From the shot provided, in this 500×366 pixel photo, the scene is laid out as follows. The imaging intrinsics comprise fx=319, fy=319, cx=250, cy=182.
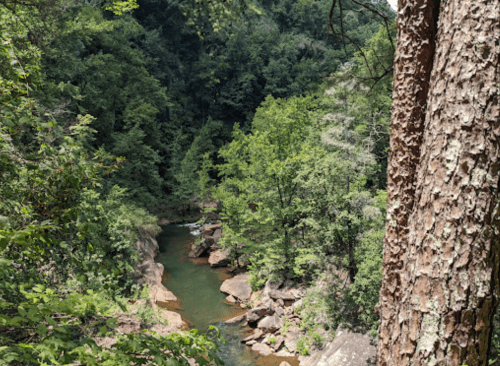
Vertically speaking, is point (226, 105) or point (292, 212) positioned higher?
point (226, 105)

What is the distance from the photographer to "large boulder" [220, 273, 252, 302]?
13376 mm

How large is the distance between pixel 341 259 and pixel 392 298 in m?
8.24

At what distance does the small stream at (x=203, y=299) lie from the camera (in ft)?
31.8

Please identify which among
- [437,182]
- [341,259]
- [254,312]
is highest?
[437,182]

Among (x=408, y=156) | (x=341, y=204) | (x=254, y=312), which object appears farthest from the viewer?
(x=254, y=312)

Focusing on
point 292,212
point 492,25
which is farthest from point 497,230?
point 292,212

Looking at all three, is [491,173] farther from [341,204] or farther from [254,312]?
[254,312]

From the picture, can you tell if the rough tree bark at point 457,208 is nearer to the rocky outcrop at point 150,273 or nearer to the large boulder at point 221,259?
the rocky outcrop at point 150,273

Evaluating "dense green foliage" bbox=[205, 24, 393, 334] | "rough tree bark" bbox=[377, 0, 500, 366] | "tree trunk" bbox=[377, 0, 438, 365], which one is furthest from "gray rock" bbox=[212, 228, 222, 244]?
"rough tree bark" bbox=[377, 0, 500, 366]

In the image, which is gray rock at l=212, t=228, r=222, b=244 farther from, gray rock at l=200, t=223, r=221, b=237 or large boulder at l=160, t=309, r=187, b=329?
large boulder at l=160, t=309, r=187, b=329

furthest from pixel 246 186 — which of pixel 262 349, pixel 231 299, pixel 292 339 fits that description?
pixel 262 349

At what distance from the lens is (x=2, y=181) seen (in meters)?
2.91

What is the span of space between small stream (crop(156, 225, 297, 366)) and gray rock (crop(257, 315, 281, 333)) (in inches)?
24.1

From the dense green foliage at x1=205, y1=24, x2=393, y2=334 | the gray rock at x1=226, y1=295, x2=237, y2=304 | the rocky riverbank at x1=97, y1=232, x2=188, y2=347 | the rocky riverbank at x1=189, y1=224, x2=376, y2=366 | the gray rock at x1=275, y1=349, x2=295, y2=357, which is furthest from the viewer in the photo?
the gray rock at x1=226, y1=295, x2=237, y2=304
